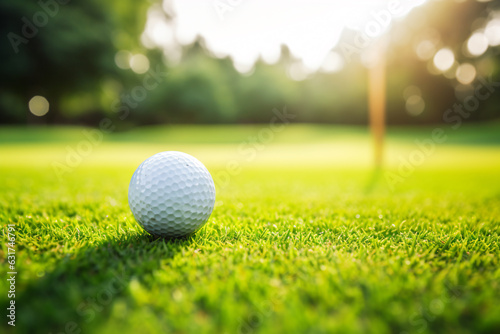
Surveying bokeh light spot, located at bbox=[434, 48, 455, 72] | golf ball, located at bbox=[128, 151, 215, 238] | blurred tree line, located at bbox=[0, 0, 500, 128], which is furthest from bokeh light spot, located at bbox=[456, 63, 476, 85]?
golf ball, located at bbox=[128, 151, 215, 238]

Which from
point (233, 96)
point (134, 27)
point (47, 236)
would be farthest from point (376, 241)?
point (233, 96)

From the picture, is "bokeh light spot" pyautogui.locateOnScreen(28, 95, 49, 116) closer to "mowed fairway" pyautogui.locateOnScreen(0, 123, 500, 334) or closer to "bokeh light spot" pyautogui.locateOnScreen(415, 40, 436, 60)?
"mowed fairway" pyautogui.locateOnScreen(0, 123, 500, 334)

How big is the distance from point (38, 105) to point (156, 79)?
10417 millimetres

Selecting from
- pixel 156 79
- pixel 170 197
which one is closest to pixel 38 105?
pixel 156 79

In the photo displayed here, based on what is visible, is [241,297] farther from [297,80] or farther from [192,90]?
[297,80]

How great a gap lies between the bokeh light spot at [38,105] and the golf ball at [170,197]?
2810 centimetres

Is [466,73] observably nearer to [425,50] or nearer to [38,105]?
[425,50]

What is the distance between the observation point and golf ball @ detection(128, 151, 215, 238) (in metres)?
2.24

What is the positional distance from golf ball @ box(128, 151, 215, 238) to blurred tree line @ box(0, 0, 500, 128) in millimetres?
23246

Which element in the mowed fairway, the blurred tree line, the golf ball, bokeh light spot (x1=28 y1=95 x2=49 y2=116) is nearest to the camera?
the mowed fairway

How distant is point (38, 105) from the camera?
27.5 meters

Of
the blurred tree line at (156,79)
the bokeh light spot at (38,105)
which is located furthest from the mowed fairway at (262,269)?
the bokeh light spot at (38,105)

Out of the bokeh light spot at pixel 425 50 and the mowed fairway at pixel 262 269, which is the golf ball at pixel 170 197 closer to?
the mowed fairway at pixel 262 269

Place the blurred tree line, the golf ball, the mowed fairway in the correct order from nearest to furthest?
the mowed fairway < the golf ball < the blurred tree line
